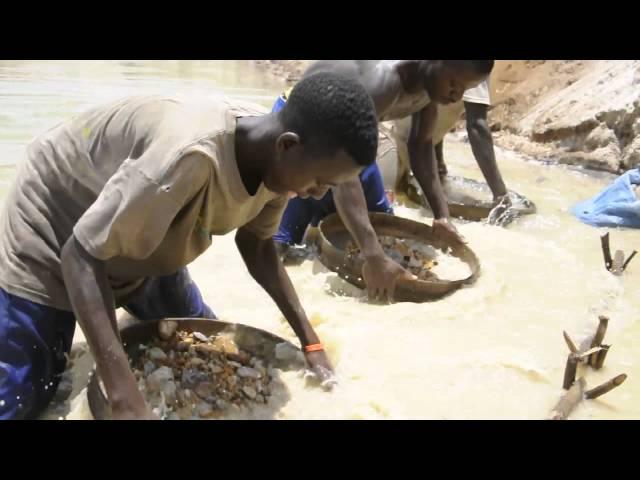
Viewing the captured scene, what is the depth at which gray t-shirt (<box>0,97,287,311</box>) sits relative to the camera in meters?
1.67

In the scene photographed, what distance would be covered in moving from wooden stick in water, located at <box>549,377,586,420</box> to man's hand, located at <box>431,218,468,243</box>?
122 cm

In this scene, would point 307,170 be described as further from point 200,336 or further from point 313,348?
point 200,336

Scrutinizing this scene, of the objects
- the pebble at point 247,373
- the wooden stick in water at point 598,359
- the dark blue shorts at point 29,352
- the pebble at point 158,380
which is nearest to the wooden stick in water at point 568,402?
the wooden stick in water at point 598,359

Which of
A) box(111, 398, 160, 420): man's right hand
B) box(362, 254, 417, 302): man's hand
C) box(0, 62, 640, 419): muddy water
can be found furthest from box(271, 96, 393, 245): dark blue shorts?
box(111, 398, 160, 420): man's right hand

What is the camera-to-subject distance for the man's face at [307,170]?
1.70 m

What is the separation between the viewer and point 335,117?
1.64 meters

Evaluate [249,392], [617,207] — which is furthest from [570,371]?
[617,207]

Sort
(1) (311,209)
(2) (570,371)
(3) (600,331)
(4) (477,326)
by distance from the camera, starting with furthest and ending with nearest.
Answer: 1. (1) (311,209)
2. (4) (477,326)
3. (3) (600,331)
4. (2) (570,371)

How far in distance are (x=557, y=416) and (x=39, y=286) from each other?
1707 mm

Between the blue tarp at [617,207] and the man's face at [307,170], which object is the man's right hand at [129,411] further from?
the blue tarp at [617,207]

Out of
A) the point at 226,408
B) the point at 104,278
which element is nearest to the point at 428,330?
the point at 226,408

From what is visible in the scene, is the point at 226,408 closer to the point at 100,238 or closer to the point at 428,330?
the point at 100,238

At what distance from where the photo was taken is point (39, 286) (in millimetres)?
2008

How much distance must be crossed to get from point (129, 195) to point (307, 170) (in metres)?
0.45
